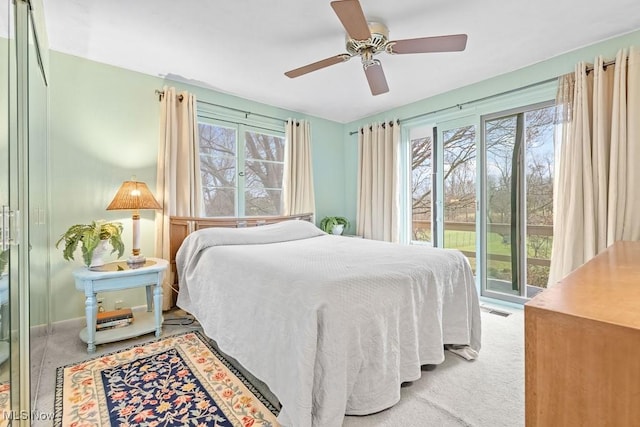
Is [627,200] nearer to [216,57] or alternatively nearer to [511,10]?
[511,10]

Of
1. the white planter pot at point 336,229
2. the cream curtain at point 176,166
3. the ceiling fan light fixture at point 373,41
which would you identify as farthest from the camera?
the white planter pot at point 336,229

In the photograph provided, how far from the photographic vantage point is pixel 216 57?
273cm

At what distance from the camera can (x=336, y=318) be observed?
1434mm

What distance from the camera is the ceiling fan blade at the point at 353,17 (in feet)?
5.33

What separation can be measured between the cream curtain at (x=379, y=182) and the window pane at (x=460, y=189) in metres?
0.61

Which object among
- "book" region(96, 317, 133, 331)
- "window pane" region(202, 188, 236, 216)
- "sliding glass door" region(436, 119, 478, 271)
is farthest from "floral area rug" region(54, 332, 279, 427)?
"sliding glass door" region(436, 119, 478, 271)

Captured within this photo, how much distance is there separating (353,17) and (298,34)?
0.75 m

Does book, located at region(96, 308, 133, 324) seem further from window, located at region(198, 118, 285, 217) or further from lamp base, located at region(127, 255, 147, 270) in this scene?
window, located at region(198, 118, 285, 217)

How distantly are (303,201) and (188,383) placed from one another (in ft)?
8.73

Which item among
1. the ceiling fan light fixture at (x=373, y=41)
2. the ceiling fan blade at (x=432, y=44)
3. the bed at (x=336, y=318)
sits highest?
the ceiling fan light fixture at (x=373, y=41)

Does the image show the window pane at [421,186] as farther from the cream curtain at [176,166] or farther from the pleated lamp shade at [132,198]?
the pleated lamp shade at [132,198]

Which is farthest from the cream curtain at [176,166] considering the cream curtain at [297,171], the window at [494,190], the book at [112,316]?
the window at [494,190]

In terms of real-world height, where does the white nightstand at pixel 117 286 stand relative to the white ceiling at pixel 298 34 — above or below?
below

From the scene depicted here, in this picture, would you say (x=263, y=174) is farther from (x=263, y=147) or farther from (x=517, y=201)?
(x=517, y=201)
